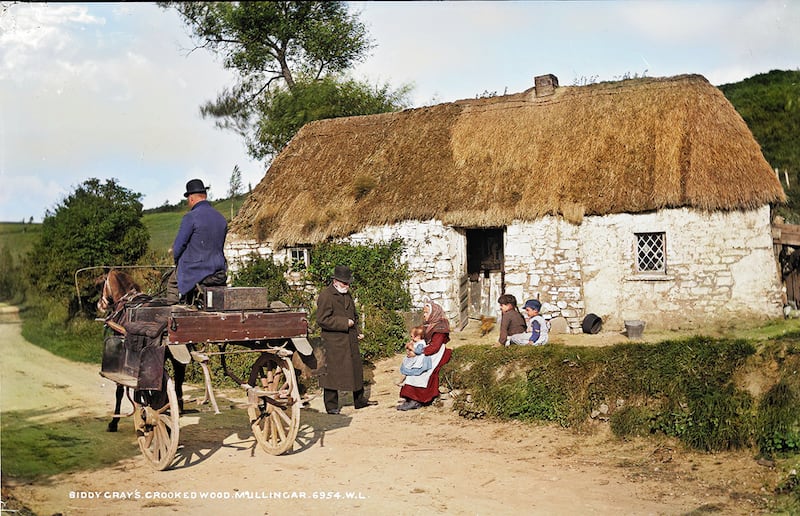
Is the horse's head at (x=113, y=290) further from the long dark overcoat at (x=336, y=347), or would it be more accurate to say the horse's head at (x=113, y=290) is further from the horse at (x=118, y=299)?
the long dark overcoat at (x=336, y=347)

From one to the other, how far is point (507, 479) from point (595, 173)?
991cm

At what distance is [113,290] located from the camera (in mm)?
8953

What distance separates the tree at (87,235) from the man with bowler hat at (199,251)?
997 centimetres

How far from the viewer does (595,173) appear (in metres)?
15.6

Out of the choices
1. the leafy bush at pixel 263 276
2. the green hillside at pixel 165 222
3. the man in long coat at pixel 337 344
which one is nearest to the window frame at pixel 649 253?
the leafy bush at pixel 263 276

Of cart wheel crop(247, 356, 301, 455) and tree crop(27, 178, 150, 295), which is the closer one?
cart wheel crop(247, 356, 301, 455)

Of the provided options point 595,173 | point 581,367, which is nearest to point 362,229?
point 595,173

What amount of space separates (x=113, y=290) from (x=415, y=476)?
433cm

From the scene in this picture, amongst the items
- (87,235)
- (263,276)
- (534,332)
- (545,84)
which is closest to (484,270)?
(545,84)

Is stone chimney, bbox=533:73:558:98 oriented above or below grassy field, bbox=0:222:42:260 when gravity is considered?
above

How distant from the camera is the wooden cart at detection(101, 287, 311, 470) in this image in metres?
7.17

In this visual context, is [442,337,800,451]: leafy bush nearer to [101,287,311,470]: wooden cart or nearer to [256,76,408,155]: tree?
[101,287,311,470]: wooden cart

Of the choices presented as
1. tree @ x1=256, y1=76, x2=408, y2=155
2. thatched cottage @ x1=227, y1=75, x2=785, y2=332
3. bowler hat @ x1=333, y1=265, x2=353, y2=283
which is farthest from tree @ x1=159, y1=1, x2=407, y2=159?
bowler hat @ x1=333, y1=265, x2=353, y2=283

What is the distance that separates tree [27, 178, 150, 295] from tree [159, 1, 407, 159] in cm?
790
